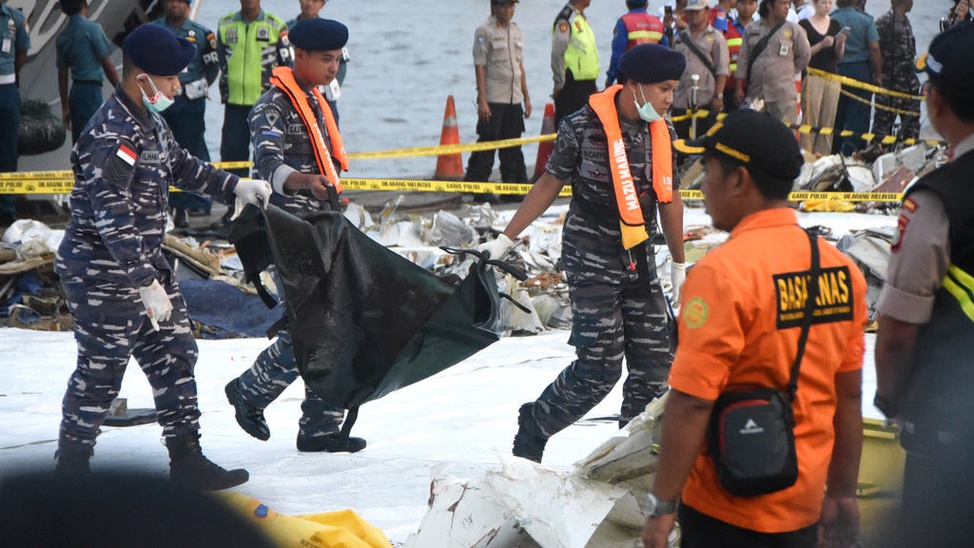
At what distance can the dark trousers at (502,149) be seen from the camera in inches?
488

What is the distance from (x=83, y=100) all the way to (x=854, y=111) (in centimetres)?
883

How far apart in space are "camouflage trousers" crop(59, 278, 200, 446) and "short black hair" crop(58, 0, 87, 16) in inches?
270

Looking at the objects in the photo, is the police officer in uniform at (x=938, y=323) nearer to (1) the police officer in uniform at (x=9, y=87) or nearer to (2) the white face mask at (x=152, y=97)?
(2) the white face mask at (x=152, y=97)

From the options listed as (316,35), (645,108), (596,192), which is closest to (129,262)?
(316,35)

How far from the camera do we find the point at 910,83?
49.5 feet

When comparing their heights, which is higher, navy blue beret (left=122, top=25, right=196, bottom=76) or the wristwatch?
navy blue beret (left=122, top=25, right=196, bottom=76)

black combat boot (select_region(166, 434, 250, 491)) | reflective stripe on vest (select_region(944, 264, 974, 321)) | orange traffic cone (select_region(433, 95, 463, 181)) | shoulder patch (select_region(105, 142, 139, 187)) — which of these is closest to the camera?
reflective stripe on vest (select_region(944, 264, 974, 321))

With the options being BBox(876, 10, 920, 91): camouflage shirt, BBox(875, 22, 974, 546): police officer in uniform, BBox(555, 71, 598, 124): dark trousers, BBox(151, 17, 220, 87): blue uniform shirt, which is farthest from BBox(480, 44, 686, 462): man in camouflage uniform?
BBox(876, 10, 920, 91): camouflage shirt

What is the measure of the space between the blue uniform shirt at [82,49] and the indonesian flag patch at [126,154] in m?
6.81

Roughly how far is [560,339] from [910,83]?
923 centimetres

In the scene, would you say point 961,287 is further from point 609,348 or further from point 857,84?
point 857,84

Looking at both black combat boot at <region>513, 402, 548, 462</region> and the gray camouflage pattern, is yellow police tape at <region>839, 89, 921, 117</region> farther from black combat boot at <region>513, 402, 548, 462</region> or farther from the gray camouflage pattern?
the gray camouflage pattern

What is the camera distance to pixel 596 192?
16.8 feet

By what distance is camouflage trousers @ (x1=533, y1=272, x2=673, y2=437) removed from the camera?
506 centimetres
